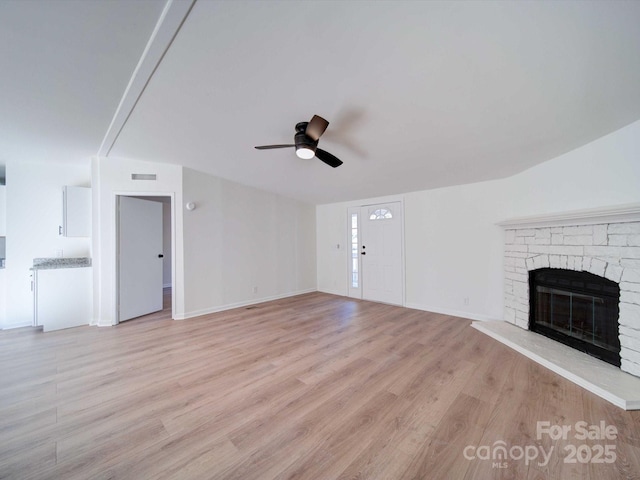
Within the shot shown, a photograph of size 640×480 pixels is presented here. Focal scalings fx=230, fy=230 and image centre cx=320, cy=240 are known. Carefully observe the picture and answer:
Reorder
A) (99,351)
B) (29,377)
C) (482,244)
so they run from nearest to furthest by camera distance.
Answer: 1. (29,377)
2. (99,351)
3. (482,244)

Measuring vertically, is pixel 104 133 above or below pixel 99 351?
above

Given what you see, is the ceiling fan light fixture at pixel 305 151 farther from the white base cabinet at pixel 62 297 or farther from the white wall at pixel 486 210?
the white base cabinet at pixel 62 297

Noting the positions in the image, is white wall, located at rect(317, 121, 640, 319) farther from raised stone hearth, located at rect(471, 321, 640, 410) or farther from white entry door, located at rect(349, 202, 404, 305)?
raised stone hearth, located at rect(471, 321, 640, 410)

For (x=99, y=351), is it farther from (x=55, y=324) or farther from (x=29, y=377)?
(x=55, y=324)

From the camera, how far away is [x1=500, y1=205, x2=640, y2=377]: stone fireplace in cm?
201

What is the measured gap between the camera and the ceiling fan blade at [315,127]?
1923 mm

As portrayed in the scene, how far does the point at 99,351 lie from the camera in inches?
105

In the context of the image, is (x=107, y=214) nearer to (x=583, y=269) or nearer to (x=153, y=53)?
(x=153, y=53)

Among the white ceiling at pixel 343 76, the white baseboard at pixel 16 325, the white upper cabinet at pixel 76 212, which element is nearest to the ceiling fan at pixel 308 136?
the white ceiling at pixel 343 76

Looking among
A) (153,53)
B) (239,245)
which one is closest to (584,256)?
(153,53)

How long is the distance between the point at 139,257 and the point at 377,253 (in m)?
4.39

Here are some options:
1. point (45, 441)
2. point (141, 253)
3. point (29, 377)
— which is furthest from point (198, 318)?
point (45, 441)

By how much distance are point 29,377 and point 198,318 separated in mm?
1804

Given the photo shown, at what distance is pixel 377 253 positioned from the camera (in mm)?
4832
